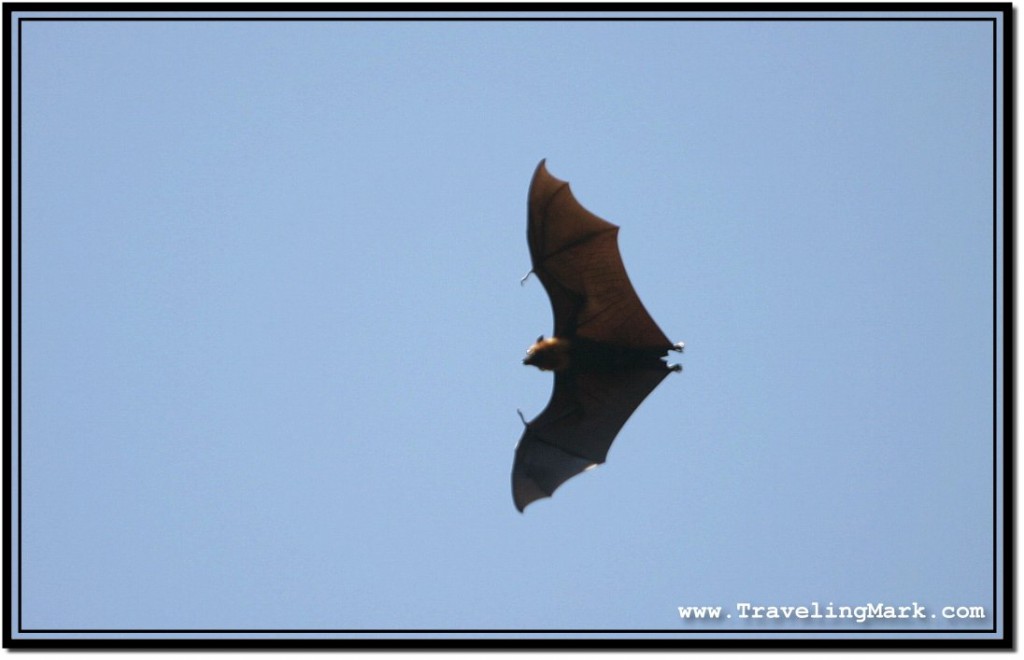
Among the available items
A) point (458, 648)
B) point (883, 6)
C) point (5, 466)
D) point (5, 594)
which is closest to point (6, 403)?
point (5, 466)

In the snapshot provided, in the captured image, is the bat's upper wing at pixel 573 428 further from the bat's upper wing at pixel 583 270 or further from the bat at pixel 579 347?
the bat's upper wing at pixel 583 270

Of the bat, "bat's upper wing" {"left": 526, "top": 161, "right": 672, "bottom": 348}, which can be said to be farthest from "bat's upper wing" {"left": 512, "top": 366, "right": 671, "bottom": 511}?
"bat's upper wing" {"left": 526, "top": 161, "right": 672, "bottom": 348}

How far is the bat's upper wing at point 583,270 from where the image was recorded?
14867 mm

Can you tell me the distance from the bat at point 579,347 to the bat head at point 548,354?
0.05 feet

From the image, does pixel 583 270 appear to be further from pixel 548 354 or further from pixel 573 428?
pixel 573 428

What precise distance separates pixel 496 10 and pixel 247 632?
8.34 m

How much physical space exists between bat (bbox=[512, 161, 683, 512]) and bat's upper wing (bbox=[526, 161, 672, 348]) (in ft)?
0.04

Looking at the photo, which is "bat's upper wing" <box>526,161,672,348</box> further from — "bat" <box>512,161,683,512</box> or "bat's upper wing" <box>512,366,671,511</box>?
"bat's upper wing" <box>512,366,671,511</box>

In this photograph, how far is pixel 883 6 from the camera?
14.4 metres

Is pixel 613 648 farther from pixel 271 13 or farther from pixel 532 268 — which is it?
pixel 271 13

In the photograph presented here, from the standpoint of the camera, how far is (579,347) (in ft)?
51.3

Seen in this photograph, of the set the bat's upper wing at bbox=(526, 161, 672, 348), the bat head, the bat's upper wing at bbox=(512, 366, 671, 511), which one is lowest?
the bat's upper wing at bbox=(512, 366, 671, 511)

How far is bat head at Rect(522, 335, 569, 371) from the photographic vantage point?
15469 millimetres

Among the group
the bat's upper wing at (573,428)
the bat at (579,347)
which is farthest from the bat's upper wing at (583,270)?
the bat's upper wing at (573,428)
